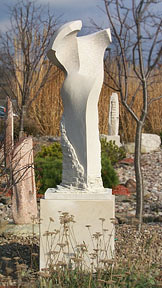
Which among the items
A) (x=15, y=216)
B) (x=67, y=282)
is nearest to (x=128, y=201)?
(x=15, y=216)

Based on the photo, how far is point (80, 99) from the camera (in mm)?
3980

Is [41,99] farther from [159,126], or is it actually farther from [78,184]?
[78,184]

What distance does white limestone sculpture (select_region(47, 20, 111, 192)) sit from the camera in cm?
398

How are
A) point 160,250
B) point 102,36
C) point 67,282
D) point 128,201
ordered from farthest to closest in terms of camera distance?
point 128,201 < point 160,250 < point 102,36 < point 67,282

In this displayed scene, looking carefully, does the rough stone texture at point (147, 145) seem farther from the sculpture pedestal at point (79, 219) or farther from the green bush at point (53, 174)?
the sculpture pedestal at point (79, 219)

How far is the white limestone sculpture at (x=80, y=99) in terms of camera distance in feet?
13.1

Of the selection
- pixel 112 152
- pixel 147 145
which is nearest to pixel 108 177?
pixel 112 152

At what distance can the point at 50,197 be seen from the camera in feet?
12.8

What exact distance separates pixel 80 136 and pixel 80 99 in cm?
35

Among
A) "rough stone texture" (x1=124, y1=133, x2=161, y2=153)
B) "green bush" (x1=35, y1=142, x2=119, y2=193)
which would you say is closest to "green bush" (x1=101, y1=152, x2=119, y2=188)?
"green bush" (x1=35, y1=142, x2=119, y2=193)

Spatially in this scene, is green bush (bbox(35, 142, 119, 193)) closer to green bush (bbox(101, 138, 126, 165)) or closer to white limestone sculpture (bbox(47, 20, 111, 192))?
green bush (bbox(101, 138, 126, 165))

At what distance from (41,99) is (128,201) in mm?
8296

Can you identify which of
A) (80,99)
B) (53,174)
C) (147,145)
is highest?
(80,99)

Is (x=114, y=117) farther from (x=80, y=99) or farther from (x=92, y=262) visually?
(x=92, y=262)
